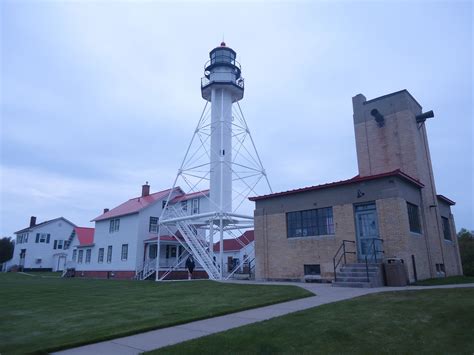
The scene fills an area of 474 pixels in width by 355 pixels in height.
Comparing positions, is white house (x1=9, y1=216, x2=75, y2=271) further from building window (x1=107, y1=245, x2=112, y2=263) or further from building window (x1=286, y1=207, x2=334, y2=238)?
building window (x1=286, y1=207, x2=334, y2=238)

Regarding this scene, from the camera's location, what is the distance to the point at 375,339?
5.74 m

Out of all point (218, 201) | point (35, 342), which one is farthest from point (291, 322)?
point (218, 201)

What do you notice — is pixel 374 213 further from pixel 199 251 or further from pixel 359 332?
pixel 199 251

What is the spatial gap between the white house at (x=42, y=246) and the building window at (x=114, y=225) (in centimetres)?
1967

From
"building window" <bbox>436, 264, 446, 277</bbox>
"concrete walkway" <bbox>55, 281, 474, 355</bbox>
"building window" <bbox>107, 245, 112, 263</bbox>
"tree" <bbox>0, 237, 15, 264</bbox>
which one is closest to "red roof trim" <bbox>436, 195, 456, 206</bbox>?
"building window" <bbox>436, 264, 446, 277</bbox>

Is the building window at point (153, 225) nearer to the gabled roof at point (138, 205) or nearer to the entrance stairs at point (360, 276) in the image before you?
the gabled roof at point (138, 205)

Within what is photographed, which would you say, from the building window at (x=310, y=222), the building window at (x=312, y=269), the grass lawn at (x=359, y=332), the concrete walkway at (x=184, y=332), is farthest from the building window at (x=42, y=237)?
the grass lawn at (x=359, y=332)

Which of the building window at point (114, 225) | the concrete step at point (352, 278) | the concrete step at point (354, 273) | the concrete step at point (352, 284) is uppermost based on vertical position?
the building window at point (114, 225)

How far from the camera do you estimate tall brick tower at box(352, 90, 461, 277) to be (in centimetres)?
1836

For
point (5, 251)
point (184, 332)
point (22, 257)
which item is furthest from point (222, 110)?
point (5, 251)

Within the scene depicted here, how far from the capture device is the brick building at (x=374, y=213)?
15.1 m

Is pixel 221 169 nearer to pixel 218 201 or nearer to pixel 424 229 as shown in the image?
pixel 218 201

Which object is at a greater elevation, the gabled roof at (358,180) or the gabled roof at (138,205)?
the gabled roof at (138,205)

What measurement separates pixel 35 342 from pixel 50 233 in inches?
2020
